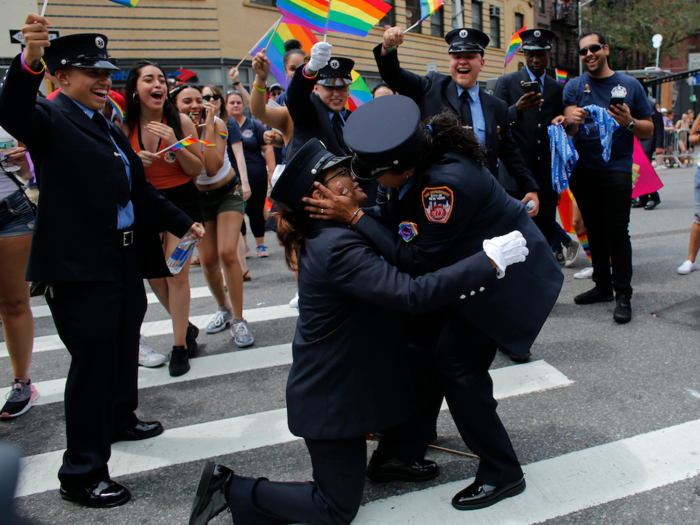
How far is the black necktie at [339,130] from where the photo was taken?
12.6ft

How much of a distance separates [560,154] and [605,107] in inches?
27.4

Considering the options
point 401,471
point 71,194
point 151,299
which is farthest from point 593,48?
point 151,299

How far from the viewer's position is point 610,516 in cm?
235

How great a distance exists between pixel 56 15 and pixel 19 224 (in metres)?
14.4

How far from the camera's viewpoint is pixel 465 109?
3.95 meters

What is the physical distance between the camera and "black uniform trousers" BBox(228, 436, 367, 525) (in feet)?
7.29

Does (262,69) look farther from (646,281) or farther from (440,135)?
(646,281)

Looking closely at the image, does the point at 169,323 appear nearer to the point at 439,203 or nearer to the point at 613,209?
the point at 439,203

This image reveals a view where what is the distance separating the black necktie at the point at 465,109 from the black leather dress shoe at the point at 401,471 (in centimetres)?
235

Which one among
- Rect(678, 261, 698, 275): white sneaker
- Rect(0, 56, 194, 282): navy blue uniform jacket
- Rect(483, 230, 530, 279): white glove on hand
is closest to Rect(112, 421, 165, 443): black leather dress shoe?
Rect(0, 56, 194, 282): navy blue uniform jacket

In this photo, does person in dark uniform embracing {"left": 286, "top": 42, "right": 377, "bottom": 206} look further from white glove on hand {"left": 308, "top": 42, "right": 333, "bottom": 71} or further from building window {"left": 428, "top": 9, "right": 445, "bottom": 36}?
building window {"left": 428, "top": 9, "right": 445, "bottom": 36}

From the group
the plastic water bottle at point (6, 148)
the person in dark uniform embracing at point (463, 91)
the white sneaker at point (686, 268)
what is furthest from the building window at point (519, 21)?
the plastic water bottle at point (6, 148)

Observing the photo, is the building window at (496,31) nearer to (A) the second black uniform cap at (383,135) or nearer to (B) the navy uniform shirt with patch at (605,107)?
(B) the navy uniform shirt with patch at (605,107)

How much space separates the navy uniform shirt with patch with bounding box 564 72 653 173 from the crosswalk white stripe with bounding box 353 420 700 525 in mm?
2627
